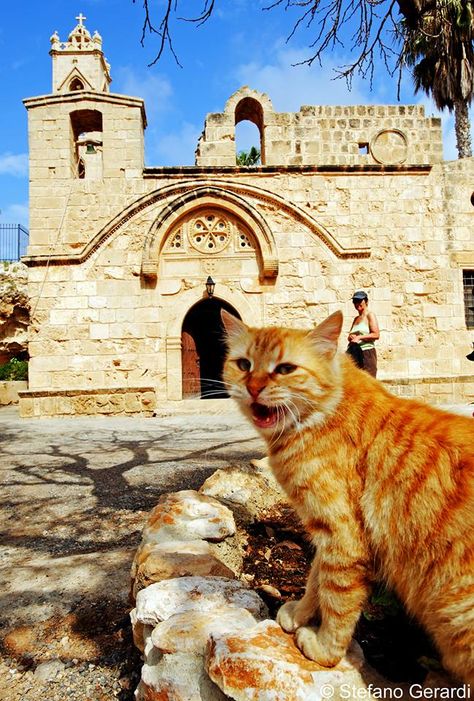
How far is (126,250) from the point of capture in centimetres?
1004

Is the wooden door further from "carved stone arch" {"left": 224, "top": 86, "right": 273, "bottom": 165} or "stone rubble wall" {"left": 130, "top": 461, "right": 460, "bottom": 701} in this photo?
"stone rubble wall" {"left": 130, "top": 461, "right": 460, "bottom": 701}

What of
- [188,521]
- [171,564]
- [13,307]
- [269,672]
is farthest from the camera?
[13,307]

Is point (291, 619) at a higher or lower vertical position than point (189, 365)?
lower

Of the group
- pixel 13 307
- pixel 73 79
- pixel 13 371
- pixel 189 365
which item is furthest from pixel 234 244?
pixel 73 79

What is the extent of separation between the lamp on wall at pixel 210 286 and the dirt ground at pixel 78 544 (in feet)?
13.8

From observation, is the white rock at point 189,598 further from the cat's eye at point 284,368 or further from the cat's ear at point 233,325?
the cat's ear at point 233,325

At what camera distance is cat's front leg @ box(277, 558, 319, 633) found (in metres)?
1.59

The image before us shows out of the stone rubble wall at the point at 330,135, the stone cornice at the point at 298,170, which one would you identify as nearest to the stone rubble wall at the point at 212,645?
the stone cornice at the point at 298,170

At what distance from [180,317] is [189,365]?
131cm

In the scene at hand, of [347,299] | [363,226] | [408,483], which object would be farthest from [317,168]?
[408,483]

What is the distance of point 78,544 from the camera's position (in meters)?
2.97

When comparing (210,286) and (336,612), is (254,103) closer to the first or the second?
(210,286)

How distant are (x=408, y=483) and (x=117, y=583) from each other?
1.72 meters

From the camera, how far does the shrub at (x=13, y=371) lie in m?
14.1
